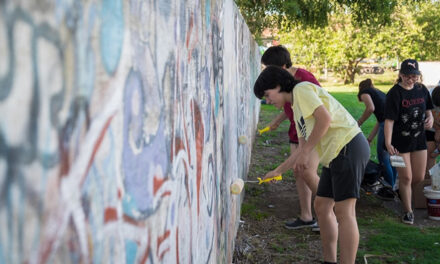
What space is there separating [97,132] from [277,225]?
4421 millimetres

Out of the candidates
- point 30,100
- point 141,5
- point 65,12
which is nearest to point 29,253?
point 30,100

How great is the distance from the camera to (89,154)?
115 centimetres

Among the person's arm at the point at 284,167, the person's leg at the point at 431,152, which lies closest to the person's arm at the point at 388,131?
the person's leg at the point at 431,152

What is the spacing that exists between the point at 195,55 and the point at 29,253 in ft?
5.77

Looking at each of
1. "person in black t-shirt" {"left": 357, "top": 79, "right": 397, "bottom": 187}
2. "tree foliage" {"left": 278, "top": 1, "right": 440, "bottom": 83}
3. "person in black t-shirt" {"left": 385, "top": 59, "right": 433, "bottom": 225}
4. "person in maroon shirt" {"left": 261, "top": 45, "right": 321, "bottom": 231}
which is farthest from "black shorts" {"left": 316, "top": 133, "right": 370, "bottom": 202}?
"tree foliage" {"left": 278, "top": 1, "right": 440, "bottom": 83}

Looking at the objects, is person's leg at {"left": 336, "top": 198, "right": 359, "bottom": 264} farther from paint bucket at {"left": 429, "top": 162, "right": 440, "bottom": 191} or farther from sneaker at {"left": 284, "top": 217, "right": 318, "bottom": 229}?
paint bucket at {"left": 429, "top": 162, "right": 440, "bottom": 191}

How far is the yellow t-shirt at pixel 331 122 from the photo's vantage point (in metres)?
3.47

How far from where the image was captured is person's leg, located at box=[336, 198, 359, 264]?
3535 mm

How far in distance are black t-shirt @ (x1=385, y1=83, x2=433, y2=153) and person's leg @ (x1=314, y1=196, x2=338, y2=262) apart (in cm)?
183

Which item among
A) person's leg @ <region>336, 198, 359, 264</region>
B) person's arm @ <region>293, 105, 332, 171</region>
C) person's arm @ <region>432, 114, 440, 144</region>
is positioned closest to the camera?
person's arm @ <region>293, 105, 332, 171</region>

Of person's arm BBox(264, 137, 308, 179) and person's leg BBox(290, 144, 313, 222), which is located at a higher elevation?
person's arm BBox(264, 137, 308, 179)

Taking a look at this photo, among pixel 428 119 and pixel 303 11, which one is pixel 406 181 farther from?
pixel 303 11

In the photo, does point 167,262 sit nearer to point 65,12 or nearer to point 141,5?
point 141,5

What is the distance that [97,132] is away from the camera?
3.95 feet
